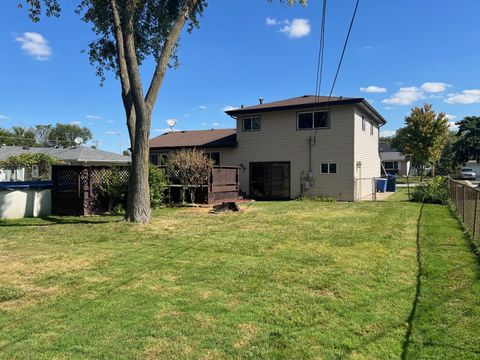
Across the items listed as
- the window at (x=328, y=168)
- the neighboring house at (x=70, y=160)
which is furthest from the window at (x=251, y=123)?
the neighboring house at (x=70, y=160)

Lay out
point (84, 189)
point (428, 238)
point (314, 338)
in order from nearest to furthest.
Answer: point (314, 338) → point (428, 238) → point (84, 189)

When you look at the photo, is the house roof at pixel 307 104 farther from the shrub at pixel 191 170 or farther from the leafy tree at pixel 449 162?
the leafy tree at pixel 449 162

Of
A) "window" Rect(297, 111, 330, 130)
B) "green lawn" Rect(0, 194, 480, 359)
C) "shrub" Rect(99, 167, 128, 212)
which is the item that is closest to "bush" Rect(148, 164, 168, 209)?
"shrub" Rect(99, 167, 128, 212)

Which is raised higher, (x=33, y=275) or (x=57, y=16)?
(x=57, y=16)

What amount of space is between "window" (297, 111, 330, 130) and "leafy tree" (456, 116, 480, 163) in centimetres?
4880

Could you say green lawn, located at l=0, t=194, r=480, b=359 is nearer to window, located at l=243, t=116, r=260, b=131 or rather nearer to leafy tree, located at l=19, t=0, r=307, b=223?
leafy tree, located at l=19, t=0, r=307, b=223

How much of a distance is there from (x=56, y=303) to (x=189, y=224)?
6123 millimetres

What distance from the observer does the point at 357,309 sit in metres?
4.30

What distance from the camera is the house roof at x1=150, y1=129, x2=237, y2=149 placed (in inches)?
889

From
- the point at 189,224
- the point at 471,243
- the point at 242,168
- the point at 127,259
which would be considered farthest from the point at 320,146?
the point at 127,259

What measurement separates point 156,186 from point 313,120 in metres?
9.00

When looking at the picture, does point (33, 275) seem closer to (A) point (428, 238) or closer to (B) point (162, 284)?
(B) point (162, 284)

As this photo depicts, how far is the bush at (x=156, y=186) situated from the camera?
14438 millimetres

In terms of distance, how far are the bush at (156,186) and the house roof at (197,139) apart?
24.4 feet
